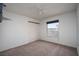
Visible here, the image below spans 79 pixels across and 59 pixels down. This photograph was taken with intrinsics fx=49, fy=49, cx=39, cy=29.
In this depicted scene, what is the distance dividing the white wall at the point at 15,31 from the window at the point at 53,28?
1.67 meters

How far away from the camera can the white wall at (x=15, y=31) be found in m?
2.93

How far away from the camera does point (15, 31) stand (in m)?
3.46

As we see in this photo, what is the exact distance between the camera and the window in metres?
4.30

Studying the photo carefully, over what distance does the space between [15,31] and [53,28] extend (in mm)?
3184

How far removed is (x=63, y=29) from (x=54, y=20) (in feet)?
3.65

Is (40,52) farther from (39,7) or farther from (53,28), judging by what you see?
(53,28)

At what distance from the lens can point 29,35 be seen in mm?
4496

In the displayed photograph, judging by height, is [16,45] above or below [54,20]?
below

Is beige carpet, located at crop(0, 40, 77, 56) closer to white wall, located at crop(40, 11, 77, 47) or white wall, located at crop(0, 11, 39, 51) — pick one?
white wall, located at crop(0, 11, 39, 51)

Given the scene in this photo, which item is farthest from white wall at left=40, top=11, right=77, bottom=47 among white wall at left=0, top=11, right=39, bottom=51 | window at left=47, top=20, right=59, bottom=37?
white wall at left=0, top=11, right=39, bottom=51

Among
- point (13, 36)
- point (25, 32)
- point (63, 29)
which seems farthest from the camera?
point (25, 32)

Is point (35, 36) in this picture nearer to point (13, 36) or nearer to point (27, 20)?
point (27, 20)

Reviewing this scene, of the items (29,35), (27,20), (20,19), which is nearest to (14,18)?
(20,19)

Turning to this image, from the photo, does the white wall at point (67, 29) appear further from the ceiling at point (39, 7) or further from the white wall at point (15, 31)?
the white wall at point (15, 31)
